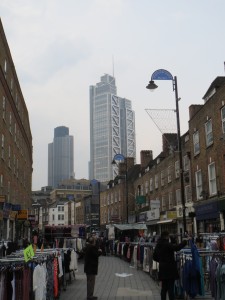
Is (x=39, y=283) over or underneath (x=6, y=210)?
underneath

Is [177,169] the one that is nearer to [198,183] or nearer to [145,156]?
[198,183]

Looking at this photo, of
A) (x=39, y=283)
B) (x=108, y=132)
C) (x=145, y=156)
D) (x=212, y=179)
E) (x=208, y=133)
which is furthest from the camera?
(x=108, y=132)

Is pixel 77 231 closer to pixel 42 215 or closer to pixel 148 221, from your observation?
pixel 148 221

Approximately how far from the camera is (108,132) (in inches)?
6737

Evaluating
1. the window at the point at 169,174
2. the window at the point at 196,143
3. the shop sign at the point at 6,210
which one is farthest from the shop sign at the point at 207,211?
the shop sign at the point at 6,210

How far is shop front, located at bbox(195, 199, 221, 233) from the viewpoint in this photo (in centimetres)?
2520

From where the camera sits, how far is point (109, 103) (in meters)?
184

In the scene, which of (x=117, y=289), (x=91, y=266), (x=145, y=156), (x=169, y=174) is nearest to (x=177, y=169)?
(x=169, y=174)

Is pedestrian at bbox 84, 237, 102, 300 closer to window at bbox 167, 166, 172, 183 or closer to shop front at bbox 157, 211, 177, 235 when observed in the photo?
shop front at bbox 157, 211, 177, 235

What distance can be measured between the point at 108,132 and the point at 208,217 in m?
145

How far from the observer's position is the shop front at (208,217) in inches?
992

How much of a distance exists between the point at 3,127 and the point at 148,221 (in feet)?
71.5

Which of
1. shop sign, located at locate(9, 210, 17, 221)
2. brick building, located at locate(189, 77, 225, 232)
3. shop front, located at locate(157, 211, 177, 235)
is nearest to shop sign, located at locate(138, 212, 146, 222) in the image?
shop front, located at locate(157, 211, 177, 235)

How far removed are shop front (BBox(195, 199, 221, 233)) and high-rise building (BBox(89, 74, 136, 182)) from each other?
122m
